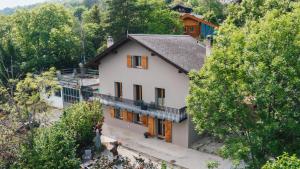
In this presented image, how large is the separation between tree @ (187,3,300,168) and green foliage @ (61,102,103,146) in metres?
10.0

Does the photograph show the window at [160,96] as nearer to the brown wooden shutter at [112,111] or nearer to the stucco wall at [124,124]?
the stucco wall at [124,124]

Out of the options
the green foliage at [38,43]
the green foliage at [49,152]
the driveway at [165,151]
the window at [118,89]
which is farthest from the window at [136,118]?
the green foliage at [38,43]

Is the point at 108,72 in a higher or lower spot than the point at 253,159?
higher

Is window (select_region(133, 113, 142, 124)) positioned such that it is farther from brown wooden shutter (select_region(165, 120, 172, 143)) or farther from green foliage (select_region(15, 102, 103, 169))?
green foliage (select_region(15, 102, 103, 169))

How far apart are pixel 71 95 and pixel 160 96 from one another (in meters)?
13.2

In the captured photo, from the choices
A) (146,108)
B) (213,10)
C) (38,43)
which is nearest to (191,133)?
(146,108)

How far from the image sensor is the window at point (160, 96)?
88.4ft

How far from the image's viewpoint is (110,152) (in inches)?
970

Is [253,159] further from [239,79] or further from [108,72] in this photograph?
[108,72]

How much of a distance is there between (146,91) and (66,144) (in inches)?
414

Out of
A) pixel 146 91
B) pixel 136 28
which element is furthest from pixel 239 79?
pixel 136 28

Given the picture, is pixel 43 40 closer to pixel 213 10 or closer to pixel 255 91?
pixel 213 10

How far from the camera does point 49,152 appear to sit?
1786cm

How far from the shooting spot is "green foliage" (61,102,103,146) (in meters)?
23.6
